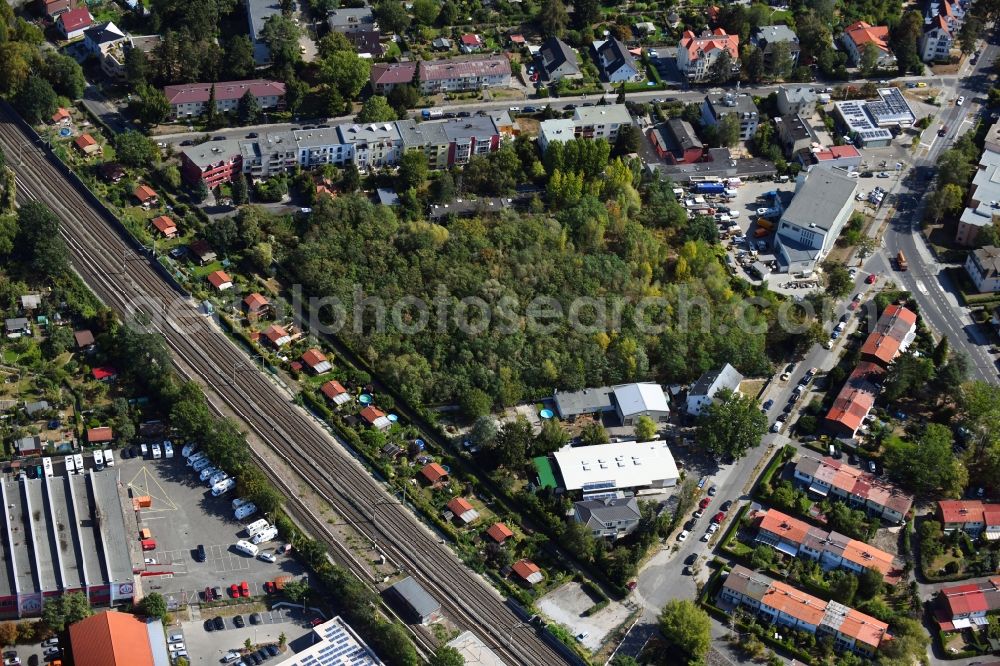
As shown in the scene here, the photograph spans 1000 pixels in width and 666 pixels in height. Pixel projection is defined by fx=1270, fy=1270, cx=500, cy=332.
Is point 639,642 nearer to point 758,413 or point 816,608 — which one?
point 816,608

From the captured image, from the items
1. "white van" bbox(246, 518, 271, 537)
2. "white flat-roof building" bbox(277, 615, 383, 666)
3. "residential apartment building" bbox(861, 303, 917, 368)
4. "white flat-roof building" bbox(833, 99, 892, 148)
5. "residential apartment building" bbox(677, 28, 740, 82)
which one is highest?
"residential apartment building" bbox(677, 28, 740, 82)

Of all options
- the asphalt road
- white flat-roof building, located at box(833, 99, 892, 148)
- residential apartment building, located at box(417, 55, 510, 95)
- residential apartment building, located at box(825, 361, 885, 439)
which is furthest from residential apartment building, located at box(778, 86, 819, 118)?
residential apartment building, located at box(825, 361, 885, 439)

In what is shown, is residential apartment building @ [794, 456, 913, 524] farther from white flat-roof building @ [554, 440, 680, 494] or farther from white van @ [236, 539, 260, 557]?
white van @ [236, 539, 260, 557]

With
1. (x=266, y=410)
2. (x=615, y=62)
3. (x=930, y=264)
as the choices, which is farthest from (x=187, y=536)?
(x=615, y=62)

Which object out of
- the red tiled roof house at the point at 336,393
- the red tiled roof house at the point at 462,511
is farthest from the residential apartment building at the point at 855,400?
the red tiled roof house at the point at 336,393

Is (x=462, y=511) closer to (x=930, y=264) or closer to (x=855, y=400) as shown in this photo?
(x=855, y=400)

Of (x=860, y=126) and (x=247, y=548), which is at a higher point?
(x=860, y=126)

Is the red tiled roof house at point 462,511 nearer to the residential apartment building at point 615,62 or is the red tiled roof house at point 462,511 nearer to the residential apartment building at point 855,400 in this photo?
the residential apartment building at point 855,400
